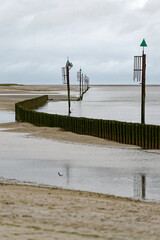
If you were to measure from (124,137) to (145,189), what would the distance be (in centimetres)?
1296

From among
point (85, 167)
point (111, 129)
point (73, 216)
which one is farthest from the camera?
point (111, 129)

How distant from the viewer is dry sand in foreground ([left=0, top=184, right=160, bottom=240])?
8273 mm

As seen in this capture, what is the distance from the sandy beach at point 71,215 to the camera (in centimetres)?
829

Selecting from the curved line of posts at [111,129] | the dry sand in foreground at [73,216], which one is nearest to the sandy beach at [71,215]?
the dry sand in foreground at [73,216]

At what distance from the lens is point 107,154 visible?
22.0m

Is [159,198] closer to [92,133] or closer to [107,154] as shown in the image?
Answer: [107,154]

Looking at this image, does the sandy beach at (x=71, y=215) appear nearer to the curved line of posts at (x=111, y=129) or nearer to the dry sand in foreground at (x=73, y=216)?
the dry sand in foreground at (x=73, y=216)

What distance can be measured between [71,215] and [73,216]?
0.09m

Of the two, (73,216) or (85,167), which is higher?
(73,216)

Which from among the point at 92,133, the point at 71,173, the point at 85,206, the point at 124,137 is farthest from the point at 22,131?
the point at 85,206

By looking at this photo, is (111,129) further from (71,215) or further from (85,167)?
(71,215)

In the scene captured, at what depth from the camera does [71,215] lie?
9.76 m

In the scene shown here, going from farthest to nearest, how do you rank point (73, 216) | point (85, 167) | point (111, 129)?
1. point (111, 129)
2. point (85, 167)
3. point (73, 216)

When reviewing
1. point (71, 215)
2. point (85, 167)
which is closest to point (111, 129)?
point (85, 167)
